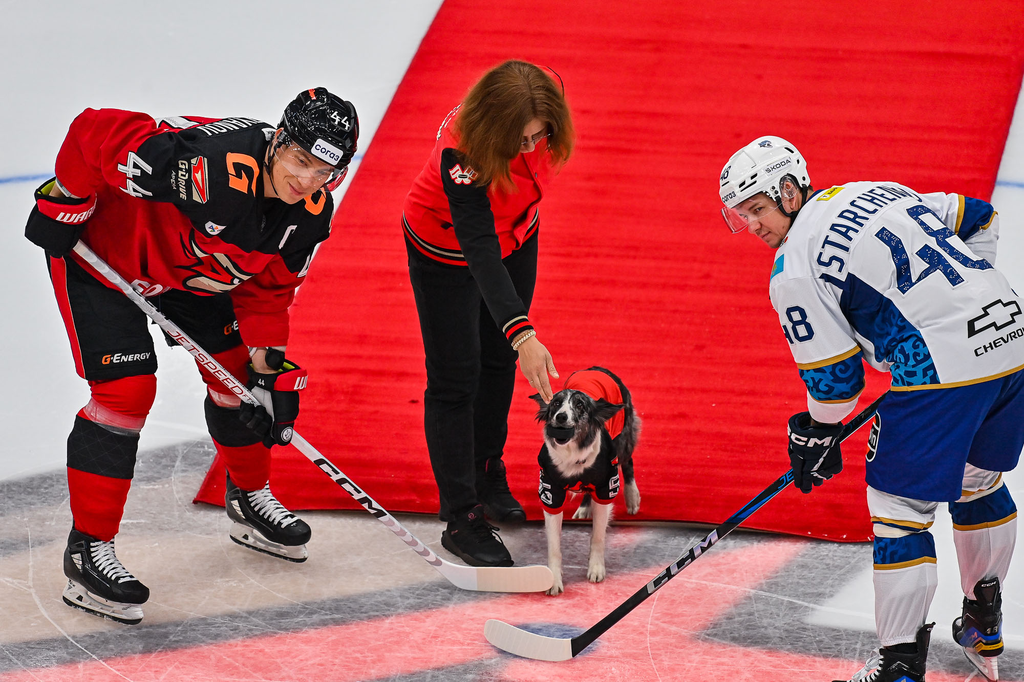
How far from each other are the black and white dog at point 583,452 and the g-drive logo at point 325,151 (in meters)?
0.89

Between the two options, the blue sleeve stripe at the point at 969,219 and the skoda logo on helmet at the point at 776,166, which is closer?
the skoda logo on helmet at the point at 776,166

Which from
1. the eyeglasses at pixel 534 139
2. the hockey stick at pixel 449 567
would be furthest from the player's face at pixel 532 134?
the hockey stick at pixel 449 567

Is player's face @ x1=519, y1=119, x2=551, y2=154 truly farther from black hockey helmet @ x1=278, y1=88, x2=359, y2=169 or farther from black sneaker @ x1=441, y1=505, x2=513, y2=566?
black sneaker @ x1=441, y1=505, x2=513, y2=566

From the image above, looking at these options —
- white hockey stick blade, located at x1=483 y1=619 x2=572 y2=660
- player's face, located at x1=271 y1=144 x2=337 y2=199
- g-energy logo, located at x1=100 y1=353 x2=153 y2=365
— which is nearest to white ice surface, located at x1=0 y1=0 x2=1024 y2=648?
g-energy logo, located at x1=100 y1=353 x2=153 y2=365

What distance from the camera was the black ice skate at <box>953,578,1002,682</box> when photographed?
2707 mm

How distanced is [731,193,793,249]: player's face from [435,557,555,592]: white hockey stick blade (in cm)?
121

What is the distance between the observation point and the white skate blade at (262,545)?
11.0ft

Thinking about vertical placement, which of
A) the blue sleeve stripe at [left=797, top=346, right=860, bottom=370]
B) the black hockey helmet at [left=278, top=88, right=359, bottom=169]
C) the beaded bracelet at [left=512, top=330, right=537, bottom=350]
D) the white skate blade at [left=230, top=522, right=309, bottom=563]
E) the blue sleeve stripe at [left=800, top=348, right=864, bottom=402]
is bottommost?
the white skate blade at [left=230, top=522, right=309, bottom=563]

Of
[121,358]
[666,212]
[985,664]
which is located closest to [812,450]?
[985,664]

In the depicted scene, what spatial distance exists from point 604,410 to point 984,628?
3.67 ft

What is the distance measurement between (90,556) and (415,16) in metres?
4.17

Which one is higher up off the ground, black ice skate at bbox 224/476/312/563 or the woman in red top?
the woman in red top

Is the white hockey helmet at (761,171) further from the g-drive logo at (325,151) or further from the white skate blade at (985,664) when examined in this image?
the white skate blade at (985,664)

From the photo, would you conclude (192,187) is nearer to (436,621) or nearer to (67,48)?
(436,621)
